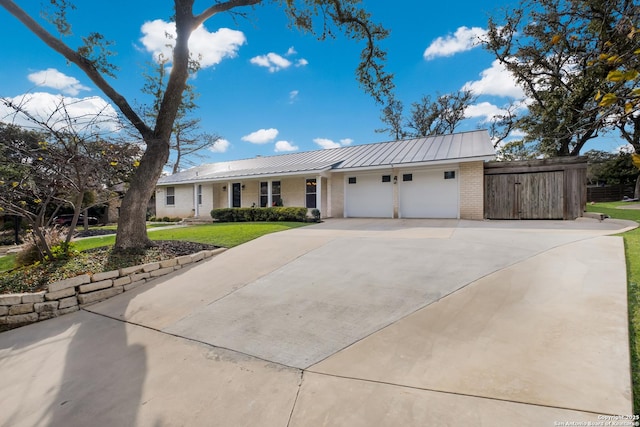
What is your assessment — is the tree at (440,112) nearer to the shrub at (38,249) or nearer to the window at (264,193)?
the window at (264,193)

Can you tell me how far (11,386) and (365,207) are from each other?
514 inches

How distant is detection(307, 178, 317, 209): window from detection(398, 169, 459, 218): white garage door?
14.6ft

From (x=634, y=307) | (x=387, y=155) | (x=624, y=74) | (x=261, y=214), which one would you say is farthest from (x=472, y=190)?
(x=624, y=74)

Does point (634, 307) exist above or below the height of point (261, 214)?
below

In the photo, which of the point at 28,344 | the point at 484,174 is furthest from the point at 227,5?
the point at 484,174

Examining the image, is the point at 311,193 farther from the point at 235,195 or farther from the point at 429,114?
the point at 429,114

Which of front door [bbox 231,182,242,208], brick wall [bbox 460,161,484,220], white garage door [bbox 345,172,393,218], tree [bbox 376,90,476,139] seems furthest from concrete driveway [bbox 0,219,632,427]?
tree [bbox 376,90,476,139]

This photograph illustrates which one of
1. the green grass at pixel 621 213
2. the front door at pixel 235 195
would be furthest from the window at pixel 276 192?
the green grass at pixel 621 213

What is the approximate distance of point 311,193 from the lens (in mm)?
15719

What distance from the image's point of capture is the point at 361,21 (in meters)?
9.09

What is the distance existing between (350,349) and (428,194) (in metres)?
11.4

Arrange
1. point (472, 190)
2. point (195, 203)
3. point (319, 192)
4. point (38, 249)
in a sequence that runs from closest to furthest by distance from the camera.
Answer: point (38, 249), point (472, 190), point (319, 192), point (195, 203)

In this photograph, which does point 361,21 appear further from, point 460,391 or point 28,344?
point 28,344

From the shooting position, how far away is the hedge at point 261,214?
1374cm
